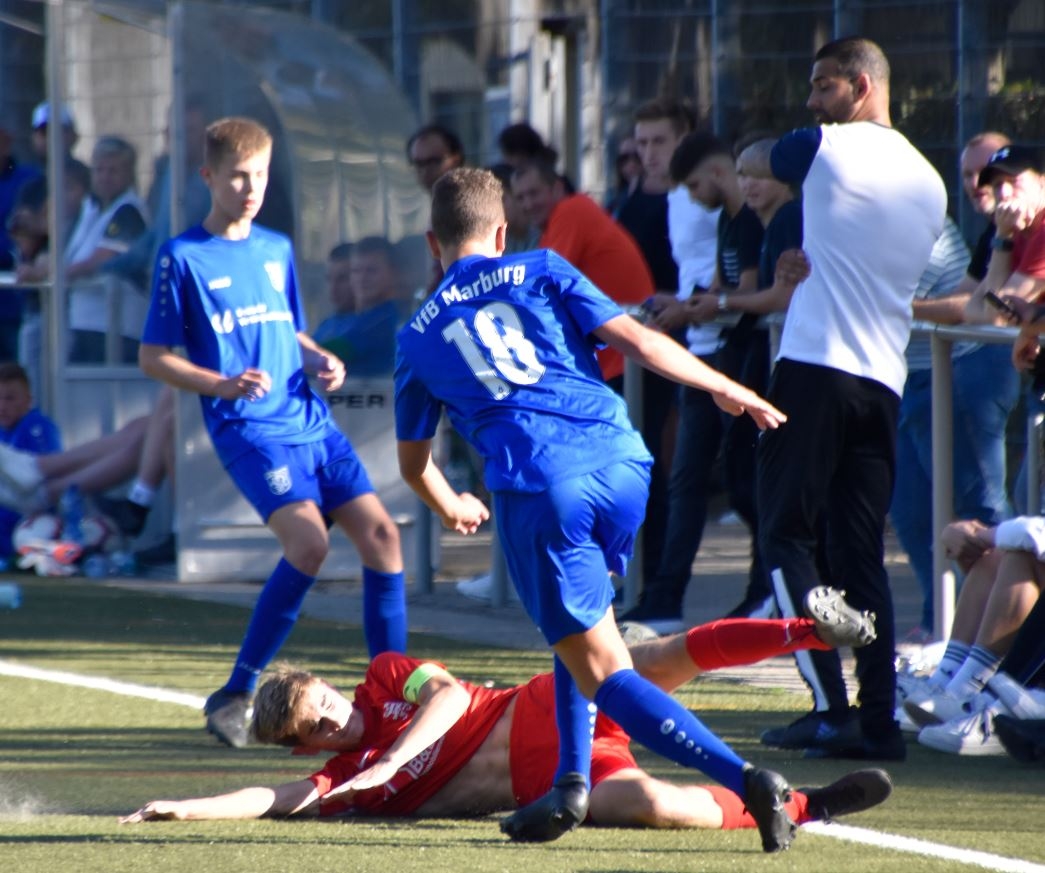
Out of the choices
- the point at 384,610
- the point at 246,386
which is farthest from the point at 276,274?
the point at 384,610

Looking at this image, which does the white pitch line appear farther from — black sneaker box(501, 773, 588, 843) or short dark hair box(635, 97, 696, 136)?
short dark hair box(635, 97, 696, 136)

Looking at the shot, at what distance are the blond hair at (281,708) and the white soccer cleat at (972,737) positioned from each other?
2133mm

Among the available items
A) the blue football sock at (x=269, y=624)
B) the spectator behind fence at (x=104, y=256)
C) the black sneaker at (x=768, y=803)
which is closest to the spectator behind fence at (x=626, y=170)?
the spectator behind fence at (x=104, y=256)

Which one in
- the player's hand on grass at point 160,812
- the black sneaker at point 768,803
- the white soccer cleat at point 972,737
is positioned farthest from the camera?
the white soccer cleat at point 972,737

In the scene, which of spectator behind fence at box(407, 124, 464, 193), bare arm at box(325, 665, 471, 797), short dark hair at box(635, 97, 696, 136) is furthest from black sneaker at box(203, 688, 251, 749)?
short dark hair at box(635, 97, 696, 136)

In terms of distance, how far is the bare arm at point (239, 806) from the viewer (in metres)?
5.02

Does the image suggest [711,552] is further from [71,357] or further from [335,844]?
[335,844]

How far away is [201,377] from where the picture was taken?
668 centimetres

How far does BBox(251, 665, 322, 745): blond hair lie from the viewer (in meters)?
5.11

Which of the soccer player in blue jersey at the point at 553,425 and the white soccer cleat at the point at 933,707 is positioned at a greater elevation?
the soccer player in blue jersey at the point at 553,425

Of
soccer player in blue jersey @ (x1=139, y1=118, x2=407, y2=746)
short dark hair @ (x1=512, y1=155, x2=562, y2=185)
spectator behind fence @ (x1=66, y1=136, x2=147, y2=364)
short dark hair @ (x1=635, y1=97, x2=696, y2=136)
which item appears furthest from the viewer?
spectator behind fence @ (x1=66, y1=136, x2=147, y2=364)

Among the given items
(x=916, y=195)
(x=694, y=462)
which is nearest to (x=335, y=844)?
(x=916, y=195)

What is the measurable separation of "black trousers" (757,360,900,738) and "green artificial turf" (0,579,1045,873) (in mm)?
316

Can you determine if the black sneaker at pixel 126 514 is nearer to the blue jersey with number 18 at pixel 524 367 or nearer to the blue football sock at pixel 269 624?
the blue football sock at pixel 269 624
